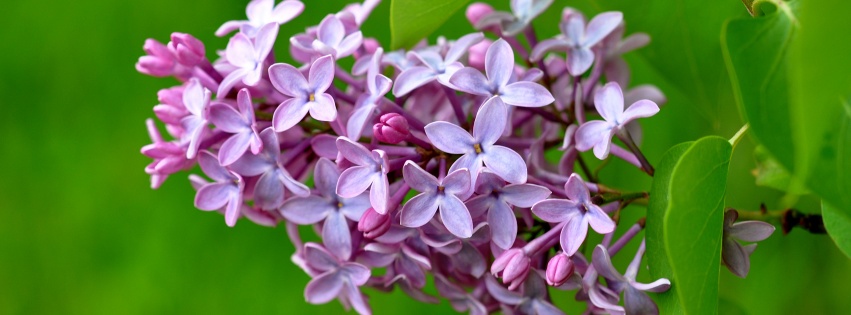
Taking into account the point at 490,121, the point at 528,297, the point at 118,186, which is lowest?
the point at 118,186

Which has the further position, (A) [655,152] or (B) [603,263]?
(A) [655,152]

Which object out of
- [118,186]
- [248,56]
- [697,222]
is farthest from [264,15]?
[118,186]

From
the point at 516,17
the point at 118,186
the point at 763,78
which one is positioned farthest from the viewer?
the point at 118,186

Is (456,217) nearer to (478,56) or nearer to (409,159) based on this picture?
(409,159)

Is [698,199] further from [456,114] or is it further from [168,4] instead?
[168,4]

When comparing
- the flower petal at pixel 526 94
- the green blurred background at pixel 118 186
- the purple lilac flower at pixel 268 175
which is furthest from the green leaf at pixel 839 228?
the green blurred background at pixel 118 186

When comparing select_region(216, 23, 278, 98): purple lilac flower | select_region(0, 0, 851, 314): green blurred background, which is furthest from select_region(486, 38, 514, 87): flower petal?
select_region(0, 0, 851, 314): green blurred background

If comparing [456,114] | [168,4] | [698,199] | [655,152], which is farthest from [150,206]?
[698,199]
